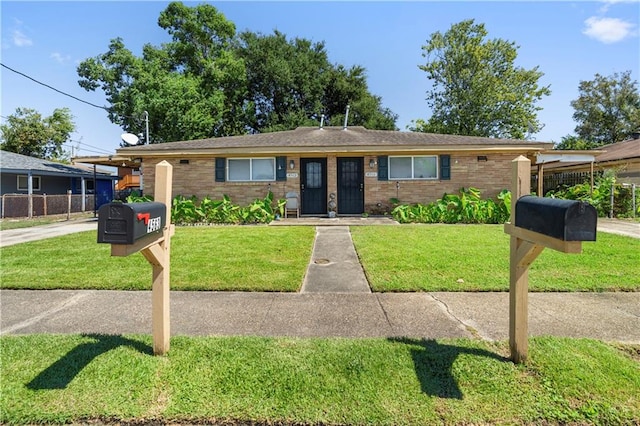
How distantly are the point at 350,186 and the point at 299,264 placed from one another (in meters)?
7.62

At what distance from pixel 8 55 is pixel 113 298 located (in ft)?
53.3

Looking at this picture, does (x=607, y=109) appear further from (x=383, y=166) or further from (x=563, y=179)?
(x=383, y=166)

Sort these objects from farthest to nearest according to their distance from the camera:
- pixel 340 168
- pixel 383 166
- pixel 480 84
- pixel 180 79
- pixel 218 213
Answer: pixel 480 84 < pixel 180 79 < pixel 340 168 < pixel 383 166 < pixel 218 213

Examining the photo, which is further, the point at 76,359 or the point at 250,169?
the point at 250,169

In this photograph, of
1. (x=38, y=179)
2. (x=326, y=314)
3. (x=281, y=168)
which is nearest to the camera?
(x=326, y=314)

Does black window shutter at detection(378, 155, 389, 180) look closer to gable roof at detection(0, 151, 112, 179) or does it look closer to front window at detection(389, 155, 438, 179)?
front window at detection(389, 155, 438, 179)

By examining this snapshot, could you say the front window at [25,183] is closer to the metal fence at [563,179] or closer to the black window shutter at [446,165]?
the black window shutter at [446,165]

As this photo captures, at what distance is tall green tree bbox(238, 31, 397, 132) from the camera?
30188mm

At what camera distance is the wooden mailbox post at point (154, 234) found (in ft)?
6.32

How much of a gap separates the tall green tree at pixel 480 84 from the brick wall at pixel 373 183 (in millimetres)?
20420

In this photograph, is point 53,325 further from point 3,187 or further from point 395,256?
point 3,187

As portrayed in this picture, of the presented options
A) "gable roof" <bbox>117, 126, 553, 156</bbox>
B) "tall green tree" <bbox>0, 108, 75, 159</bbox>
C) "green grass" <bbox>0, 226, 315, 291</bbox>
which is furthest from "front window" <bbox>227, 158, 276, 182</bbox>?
"tall green tree" <bbox>0, 108, 75, 159</bbox>

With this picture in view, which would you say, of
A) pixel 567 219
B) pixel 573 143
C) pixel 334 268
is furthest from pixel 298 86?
pixel 567 219

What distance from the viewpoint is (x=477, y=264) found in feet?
18.9
